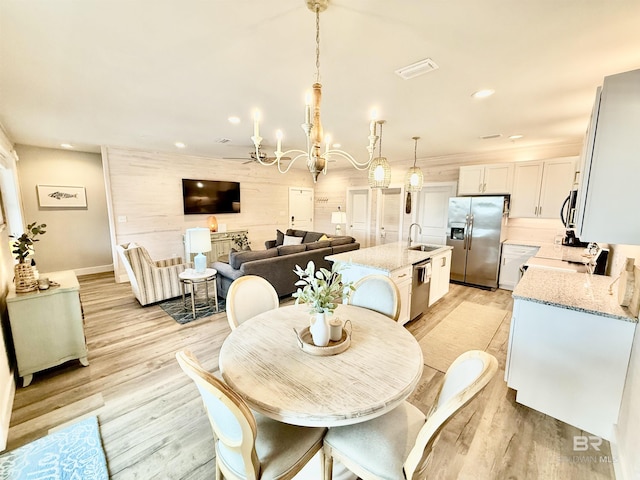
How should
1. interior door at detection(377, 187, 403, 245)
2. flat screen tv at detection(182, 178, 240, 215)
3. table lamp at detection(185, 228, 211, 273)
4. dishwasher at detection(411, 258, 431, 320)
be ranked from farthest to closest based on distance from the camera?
interior door at detection(377, 187, 403, 245), flat screen tv at detection(182, 178, 240, 215), table lamp at detection(185, 228, 211, 273), dishwasher at detection(411, 258, 431, 320)

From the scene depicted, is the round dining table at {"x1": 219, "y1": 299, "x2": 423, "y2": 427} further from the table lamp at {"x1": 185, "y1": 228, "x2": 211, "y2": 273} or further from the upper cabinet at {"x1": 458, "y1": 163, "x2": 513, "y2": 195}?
the upper cabinet at {"x1": 458, "y1": 163, "x2": 513, "y2": 195}

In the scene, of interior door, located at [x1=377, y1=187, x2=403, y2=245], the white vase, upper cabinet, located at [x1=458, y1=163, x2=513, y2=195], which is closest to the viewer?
the white vase

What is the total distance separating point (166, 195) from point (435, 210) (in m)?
5.99

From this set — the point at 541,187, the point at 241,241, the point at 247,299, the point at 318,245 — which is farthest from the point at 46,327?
the point at 541,187

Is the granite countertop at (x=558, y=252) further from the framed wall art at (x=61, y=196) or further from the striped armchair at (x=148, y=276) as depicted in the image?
the framed wall art at (x=61, y=196)

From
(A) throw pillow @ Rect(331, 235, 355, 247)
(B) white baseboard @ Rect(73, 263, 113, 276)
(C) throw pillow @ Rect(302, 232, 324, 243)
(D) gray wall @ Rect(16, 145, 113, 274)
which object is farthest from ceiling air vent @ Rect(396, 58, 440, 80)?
(B) white baseboard @ Rect(73, 263, 113, 276)

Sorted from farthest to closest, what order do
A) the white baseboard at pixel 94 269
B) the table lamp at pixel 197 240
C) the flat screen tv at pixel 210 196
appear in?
the flat screen tv at pixel 210 196, the white baseboard at pixel 94 269, the table lamp at pixel 197 240

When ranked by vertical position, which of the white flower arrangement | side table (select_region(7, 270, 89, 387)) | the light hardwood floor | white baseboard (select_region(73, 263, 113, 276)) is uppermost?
the white flower arrangement

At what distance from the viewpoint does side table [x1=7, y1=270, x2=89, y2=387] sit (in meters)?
2.17

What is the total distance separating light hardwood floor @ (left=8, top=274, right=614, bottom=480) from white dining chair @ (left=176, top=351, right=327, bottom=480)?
2.17ft

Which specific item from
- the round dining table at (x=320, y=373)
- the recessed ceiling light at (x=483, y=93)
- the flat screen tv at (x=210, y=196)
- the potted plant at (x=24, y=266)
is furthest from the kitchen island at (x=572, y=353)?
the flat screen tv at (x=210, y=196)

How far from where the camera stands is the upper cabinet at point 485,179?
182 inches

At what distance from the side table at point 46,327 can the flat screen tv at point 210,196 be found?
3584 millimetres

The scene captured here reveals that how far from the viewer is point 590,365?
1692 mm
